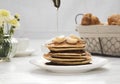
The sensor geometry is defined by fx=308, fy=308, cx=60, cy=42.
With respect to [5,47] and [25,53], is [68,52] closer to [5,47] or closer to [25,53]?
[5,47]

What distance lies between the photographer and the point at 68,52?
826 millimetres

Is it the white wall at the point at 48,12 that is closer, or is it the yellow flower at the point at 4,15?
the yellow flower at the point at 4,15

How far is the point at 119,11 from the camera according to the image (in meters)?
2.62

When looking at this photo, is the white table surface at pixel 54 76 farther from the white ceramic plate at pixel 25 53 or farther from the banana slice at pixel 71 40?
the white ceramic plate at pixel 25 53

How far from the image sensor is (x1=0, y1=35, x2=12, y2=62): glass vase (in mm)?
1063

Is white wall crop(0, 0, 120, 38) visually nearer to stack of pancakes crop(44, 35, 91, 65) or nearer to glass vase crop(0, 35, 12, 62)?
glass vase crop(0, 35, 12, 62)

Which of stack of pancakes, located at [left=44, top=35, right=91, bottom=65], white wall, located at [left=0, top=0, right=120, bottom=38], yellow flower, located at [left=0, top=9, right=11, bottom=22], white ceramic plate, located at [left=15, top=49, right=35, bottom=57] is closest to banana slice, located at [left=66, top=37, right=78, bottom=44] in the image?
stack of pancakes, located at [left=44, top=35, right=91, bottom=65]

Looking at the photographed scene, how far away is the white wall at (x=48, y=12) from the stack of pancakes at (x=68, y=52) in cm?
170

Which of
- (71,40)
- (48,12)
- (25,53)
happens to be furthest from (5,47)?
(48,12)

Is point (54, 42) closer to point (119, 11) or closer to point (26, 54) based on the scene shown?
point (26, 54)

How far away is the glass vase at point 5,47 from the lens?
1063 millimetres

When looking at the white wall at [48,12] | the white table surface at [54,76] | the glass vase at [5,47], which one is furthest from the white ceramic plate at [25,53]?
the white wall at [48,12]

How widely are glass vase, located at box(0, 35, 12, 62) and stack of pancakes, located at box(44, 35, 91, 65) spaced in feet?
0.89

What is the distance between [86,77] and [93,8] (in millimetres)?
1902
